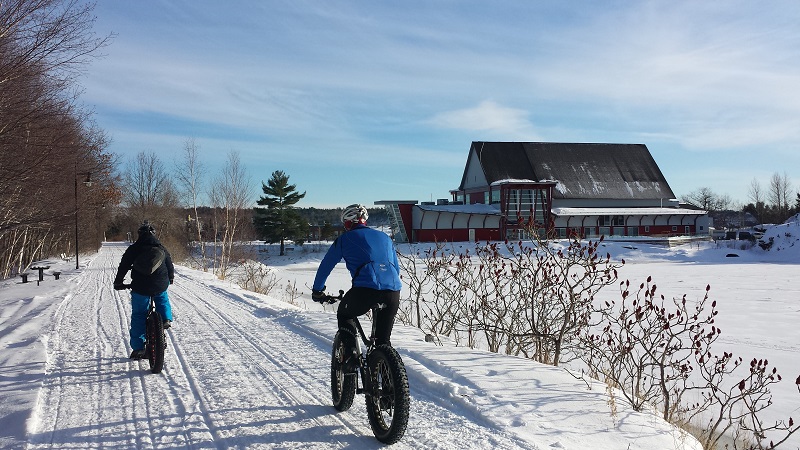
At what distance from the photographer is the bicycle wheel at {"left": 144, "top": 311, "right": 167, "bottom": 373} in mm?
7293

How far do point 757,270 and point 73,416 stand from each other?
116 feet

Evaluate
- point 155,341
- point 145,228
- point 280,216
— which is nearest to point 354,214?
point 155,341

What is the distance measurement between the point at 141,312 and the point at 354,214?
13.2 feet

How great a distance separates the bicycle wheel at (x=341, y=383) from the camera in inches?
218

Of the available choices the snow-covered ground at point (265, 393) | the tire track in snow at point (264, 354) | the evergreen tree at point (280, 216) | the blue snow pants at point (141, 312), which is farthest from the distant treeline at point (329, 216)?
the blue snow pants at point (141, 312)

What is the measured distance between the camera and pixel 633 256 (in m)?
45.9

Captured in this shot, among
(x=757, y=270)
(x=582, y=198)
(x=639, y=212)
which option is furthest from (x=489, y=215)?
(x=757, y=270)

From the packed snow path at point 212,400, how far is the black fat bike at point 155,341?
6.3 inches

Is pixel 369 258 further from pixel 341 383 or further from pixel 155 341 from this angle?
pixel 155 341

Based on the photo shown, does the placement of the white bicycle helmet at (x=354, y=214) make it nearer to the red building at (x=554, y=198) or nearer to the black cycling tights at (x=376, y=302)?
the black cycling tights at (x=376, y=302)

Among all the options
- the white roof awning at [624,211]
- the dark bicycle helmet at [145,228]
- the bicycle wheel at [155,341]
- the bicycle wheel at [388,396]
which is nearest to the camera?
the bicycle wheel at [388,396]

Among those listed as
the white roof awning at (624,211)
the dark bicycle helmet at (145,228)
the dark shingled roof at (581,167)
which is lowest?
the dark bicycle helmet at (145,228)

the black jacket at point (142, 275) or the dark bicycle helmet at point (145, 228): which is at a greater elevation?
the dark bicycle helmet at point (145, 228)

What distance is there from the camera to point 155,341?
7.35 metres
